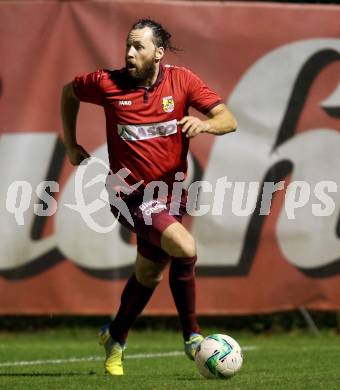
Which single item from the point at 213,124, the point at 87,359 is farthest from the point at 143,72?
the point at 87,359

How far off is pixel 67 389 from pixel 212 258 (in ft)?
13.9

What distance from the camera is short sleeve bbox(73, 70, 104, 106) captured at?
286 inches

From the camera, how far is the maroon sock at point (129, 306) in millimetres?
7289

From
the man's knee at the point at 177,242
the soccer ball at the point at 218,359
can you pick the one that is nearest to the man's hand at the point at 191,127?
the man's knee at the point at 177,242

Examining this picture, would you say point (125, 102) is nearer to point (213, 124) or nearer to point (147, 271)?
point (213, 124)

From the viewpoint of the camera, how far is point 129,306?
24.0 feet

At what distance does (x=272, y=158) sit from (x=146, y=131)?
3337 mm

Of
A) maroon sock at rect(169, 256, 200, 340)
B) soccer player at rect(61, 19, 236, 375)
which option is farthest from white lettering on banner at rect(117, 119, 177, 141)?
maroon sock at rect(169, 256, 200, 340)

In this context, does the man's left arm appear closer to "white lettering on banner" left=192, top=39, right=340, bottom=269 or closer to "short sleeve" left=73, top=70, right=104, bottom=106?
"short sleeve" left=73, top=70, right=104, bottom=106

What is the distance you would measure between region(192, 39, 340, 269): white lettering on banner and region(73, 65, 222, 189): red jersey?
3071 millimetres

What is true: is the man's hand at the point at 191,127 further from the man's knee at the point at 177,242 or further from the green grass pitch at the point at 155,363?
the green grass pitch at the point at 155,363

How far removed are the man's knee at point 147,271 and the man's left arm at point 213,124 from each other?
3.31 feet

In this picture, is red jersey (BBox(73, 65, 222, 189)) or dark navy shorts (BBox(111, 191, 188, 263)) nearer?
dark navy shorts (BBox(111, 191, 188, 263))

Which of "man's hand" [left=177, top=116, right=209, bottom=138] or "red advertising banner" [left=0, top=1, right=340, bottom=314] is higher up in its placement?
"man's hand" [left=177, top=116, right=209, bottom=138]
